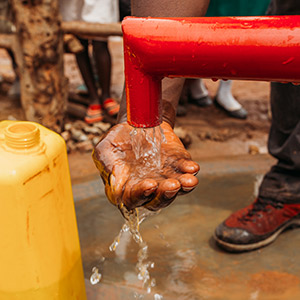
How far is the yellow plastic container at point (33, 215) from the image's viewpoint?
834 mm

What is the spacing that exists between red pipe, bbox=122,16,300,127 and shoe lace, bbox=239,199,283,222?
108 cm

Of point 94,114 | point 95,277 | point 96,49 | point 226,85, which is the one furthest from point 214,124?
point 95,277

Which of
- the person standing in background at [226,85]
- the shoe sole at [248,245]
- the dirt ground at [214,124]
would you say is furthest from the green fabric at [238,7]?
the shoe sole at [248,245]

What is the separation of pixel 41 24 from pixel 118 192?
183 cm

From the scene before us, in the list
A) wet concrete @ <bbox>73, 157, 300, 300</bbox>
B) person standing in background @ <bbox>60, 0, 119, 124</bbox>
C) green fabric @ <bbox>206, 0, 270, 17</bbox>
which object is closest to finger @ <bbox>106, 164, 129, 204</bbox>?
wet concrete @ <bbox>73, 157, 300, 300</bbox>

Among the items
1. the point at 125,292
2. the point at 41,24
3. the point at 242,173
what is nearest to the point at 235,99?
the point at 242,173

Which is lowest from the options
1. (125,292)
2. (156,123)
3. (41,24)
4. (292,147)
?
(125,292)

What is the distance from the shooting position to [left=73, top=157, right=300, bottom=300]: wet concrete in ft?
4.47

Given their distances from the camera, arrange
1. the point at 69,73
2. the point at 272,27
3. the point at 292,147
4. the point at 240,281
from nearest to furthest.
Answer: the point at 272,27
the point at 240,281
the point at 292,147
the point at 69,73

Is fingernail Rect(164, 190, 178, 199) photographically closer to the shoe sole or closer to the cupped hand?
the cupped hand

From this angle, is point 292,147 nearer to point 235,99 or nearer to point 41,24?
point 41,24

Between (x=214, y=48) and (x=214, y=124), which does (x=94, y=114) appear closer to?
(x=214, y=124)

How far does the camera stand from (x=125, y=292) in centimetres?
128

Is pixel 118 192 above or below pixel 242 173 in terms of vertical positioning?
above
